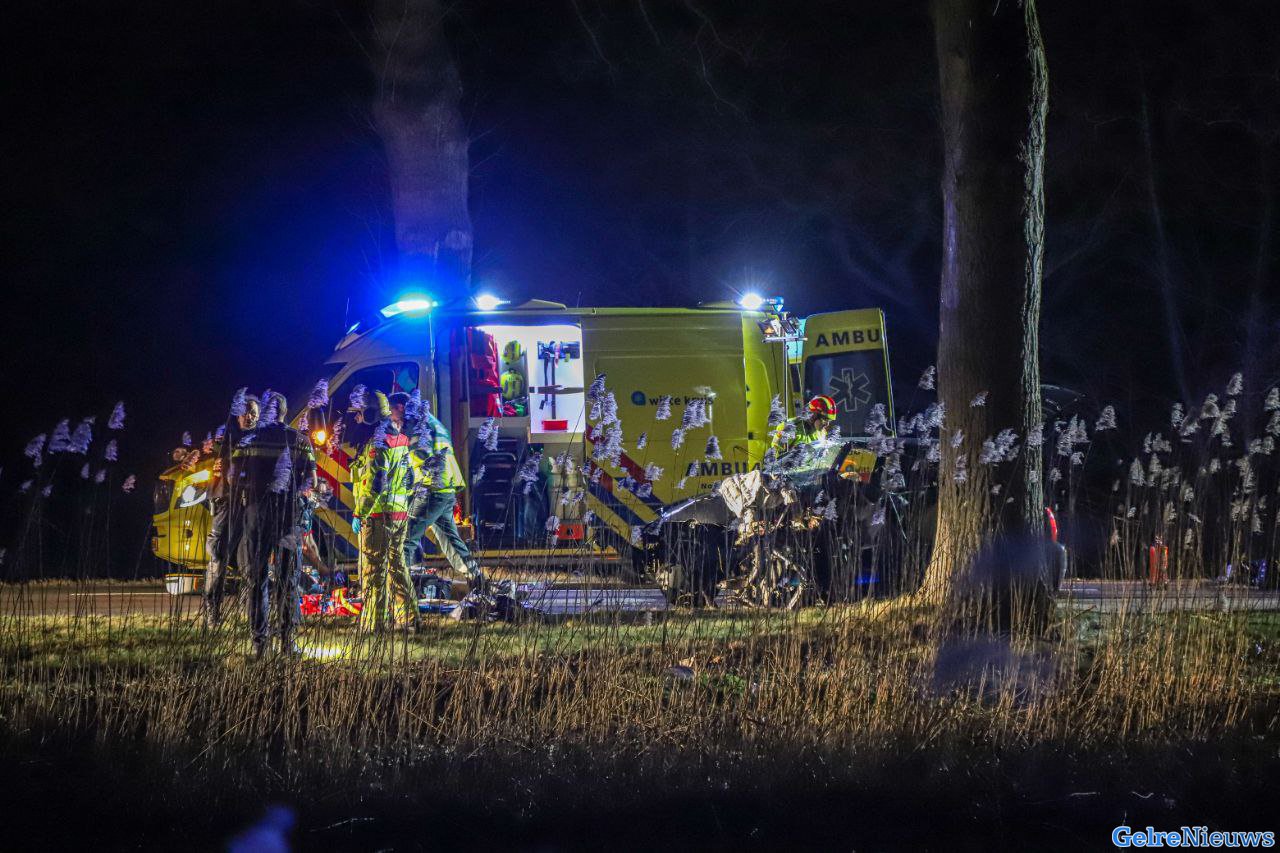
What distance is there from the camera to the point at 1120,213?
73.8ft

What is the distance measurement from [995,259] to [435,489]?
12.3 ft

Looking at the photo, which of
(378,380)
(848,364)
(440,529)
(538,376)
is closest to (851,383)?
(848,364)

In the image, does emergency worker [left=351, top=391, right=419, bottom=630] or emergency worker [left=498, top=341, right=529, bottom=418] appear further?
emergency worker [left=498, top=341, right=529, bottom=418]

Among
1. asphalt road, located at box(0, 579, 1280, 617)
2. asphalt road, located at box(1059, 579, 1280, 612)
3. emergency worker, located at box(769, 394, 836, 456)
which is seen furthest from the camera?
emergency worker, located at box(769, 394, 836, 456)

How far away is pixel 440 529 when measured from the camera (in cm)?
889

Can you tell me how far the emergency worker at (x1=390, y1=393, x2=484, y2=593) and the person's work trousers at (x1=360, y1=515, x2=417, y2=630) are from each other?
0.17m

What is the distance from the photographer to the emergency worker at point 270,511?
643cm

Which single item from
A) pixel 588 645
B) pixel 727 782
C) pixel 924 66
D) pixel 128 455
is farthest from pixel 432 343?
pixel 924 66

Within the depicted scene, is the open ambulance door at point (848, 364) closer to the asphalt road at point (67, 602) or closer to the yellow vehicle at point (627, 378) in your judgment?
the yellow vehicle at point (627, 378)

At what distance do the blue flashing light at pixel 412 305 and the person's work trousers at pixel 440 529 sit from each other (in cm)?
283

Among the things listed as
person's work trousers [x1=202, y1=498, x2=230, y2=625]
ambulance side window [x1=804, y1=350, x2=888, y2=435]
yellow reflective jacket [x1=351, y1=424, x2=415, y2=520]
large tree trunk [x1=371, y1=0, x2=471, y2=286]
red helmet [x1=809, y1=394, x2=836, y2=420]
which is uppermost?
large tree trunk [x1=371, y1=0, x2=471, y2=286]

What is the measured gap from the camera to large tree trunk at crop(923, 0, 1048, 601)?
7520 mm

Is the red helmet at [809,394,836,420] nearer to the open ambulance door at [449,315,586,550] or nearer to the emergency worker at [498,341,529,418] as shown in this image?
the open ambulance door at [449,315,586,550]

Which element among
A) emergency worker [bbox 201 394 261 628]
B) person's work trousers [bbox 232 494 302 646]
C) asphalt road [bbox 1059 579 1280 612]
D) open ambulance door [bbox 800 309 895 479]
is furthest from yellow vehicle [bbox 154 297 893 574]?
asphalt road [bbox 1059 579 1280 612]
